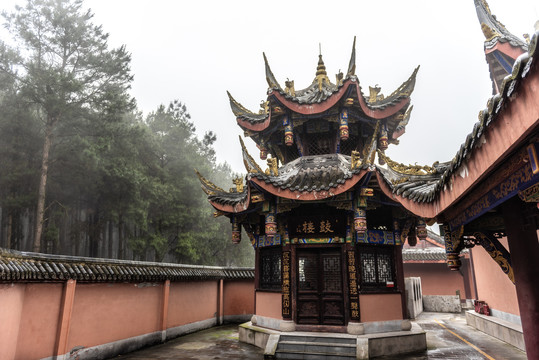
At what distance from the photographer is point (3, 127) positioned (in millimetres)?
19797

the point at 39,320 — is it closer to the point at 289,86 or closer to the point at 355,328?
the point at 355,328

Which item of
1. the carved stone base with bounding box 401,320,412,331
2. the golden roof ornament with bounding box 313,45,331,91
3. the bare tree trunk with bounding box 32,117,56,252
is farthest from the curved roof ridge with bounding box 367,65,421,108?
the bare tree trunk with bounding box 32,117,56,252

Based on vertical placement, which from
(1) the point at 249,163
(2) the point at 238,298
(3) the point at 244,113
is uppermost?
(3) the point at 244,113

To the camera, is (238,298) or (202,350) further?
(238,298)

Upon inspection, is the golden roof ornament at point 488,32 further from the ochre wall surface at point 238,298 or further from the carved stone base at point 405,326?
the ochre wall surface at point 238,298

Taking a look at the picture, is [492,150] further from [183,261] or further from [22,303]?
[183,261]

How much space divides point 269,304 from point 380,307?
3332mm

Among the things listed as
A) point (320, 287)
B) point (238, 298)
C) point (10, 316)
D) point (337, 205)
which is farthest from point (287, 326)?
point (238, 298)

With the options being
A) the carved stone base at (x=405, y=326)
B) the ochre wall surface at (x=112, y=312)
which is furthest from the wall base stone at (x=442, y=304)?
the ochre wall surface at (x=112, y=312)

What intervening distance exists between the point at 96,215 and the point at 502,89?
2612 centimetres

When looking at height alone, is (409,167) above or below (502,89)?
above

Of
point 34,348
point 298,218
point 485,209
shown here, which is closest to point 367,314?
point 298,218

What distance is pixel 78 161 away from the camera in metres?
21.3

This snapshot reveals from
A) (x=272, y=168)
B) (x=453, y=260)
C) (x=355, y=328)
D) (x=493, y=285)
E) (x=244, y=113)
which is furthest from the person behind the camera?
(x=244, y=113)
